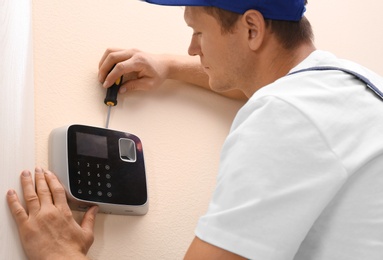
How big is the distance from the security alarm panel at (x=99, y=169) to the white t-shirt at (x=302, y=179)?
38 centimetres

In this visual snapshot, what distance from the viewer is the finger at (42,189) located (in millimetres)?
1047

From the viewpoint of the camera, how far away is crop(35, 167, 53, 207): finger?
1.05 m

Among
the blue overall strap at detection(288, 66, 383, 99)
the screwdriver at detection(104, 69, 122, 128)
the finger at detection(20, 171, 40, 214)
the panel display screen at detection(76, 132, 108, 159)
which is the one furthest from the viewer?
the screwdriver at detection(104, 69, 122, 128)

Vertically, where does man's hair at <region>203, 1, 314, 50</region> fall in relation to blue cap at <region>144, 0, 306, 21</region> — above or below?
below

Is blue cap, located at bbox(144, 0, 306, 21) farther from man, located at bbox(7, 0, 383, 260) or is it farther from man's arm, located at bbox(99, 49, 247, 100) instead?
man's arm, located at bbox(99, 49, 247, 100)

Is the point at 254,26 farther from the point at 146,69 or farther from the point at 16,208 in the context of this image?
the point at 16,208

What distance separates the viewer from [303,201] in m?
0.77

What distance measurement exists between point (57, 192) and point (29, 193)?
6 centimetres

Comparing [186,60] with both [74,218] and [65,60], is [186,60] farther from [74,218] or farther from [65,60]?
[74,218]

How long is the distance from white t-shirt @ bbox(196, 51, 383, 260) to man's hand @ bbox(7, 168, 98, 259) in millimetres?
323

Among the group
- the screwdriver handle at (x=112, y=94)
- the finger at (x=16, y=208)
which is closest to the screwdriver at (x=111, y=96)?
the screwdriver handle at (x=112, y=94)

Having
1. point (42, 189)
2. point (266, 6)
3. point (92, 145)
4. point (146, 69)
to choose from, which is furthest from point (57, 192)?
point (266, 6)

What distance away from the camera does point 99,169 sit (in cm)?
116

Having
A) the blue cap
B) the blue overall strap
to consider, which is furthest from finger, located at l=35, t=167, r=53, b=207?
the blue overall strap
